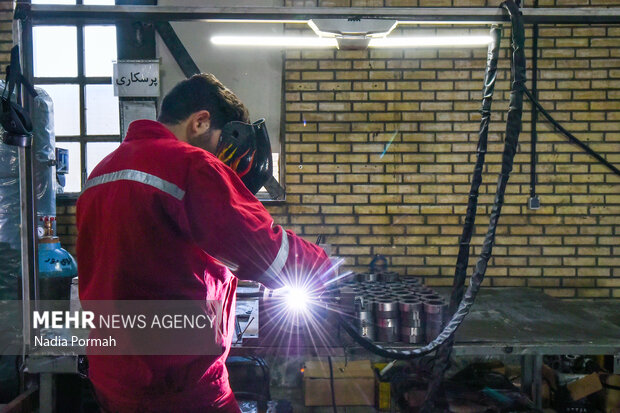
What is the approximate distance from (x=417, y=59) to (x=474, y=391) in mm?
2923

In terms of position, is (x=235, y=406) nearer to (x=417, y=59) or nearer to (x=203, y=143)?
(x=203, y=143)

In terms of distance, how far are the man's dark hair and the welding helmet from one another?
0.17ft

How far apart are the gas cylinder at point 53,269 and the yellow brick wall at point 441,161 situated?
115 centimetres

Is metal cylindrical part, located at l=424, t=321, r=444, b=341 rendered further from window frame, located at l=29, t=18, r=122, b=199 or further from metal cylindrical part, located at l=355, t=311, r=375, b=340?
window frame, located at l=29, t=18, r=122, b=199

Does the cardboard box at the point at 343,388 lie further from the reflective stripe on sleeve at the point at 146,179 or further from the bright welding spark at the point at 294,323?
the reflective stripe on sleeve at the point at 146,179

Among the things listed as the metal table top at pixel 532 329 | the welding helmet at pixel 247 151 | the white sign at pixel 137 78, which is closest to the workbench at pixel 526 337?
the metal table top at pixel 532 329

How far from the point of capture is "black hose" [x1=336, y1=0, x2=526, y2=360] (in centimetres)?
188

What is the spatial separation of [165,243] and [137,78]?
Answer: 2.99 m

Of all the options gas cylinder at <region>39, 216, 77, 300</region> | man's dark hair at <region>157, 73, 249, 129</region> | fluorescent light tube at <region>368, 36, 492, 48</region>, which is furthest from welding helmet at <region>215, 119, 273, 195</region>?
gas cylinder at <region>39, 216, 77, 300</region>

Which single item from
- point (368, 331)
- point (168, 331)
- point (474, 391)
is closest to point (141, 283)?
point (168, 331)

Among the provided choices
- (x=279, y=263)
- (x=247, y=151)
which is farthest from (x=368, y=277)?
(x=279, y=263)

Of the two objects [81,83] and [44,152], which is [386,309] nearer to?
[44,152]

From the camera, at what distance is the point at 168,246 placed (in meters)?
1.41

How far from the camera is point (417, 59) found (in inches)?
159
